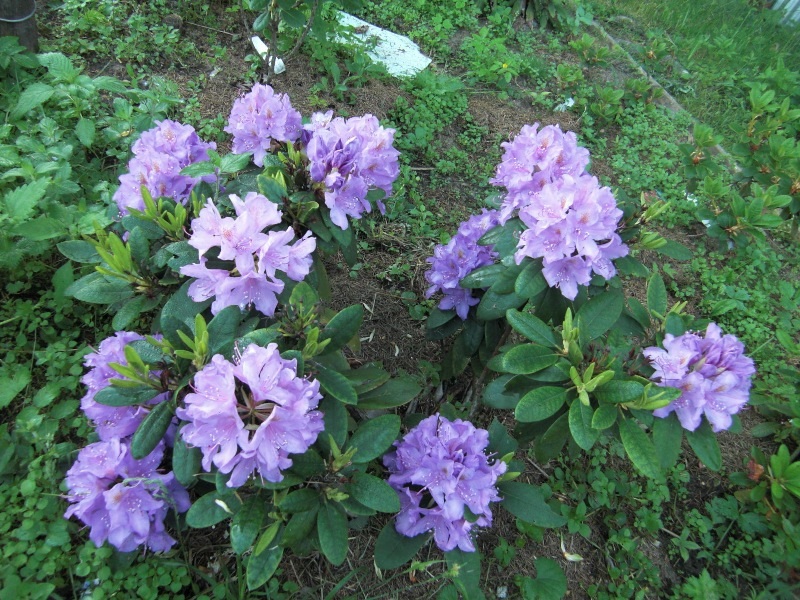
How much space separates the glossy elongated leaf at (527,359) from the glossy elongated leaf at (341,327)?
0.47m

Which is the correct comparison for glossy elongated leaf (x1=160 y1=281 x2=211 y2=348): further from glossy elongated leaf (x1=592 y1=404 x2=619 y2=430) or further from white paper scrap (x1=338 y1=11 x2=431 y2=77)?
white paper scrap (x1=338 y1=11 x2=431 y2=77)

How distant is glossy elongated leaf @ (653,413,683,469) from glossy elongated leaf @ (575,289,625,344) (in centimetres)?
32

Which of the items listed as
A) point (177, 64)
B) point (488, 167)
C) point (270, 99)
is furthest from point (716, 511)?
point (177, 64)

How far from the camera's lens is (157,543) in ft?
5.10

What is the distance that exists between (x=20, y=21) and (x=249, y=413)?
2736mm

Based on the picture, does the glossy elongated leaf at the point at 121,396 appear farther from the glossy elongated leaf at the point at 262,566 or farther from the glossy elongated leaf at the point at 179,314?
the glossy elongated leaf at the point at 262,566

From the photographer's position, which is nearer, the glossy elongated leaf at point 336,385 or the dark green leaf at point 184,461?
the dark green leaf at point 184,461

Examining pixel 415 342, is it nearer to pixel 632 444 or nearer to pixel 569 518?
pixel 569 518

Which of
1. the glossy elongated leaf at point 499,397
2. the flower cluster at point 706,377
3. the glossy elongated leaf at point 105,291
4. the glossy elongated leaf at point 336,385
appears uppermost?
the flower cluster at point 706,377

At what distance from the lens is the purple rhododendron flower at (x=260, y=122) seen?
75.1 inches

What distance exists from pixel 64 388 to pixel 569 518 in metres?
1.96

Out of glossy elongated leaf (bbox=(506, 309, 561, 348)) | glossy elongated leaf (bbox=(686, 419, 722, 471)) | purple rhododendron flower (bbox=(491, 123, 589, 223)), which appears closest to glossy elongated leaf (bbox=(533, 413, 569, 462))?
glossy elongated leaf (bbox=(506, 309, 561, 348))

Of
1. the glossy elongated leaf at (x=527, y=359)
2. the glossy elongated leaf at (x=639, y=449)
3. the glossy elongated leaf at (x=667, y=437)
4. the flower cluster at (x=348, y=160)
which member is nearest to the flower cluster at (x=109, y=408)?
the flower cluster at (x=348, y=160)

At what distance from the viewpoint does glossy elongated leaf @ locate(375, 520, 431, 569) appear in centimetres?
172
